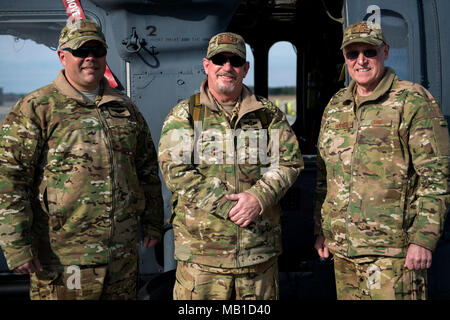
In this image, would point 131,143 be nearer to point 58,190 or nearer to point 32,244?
point 58,190

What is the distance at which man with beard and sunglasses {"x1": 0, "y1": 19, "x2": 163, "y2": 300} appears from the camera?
194 cm

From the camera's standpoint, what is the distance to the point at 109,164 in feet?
6.77

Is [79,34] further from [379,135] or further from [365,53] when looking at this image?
[379,135]

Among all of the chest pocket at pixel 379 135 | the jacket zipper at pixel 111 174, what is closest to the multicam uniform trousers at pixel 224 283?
the jacket zipper at pixel 111 174

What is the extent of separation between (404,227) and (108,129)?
1.53m

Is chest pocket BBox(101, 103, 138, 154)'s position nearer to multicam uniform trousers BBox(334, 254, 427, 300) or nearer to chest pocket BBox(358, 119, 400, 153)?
chest pocket BBox(358, 119, 400, 153)

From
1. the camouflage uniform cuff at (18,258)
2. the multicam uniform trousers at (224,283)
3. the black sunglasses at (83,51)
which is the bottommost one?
the multicam uniform trousers at (224,283)

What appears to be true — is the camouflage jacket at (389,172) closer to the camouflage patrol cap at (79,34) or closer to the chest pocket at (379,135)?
the chest pocket at (379,135)

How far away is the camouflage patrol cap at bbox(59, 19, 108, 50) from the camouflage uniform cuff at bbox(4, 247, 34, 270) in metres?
0.98

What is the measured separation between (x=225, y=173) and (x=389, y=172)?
0.80 m

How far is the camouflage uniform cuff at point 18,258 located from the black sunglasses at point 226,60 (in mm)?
1264

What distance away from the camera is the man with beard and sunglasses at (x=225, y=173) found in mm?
2059

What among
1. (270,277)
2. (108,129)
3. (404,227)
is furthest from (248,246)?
(108,129)

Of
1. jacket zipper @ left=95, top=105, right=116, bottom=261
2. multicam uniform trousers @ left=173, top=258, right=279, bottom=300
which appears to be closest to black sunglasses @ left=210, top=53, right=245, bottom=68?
jacket zipper @ left=95, top=105, right=116, bottom=261
